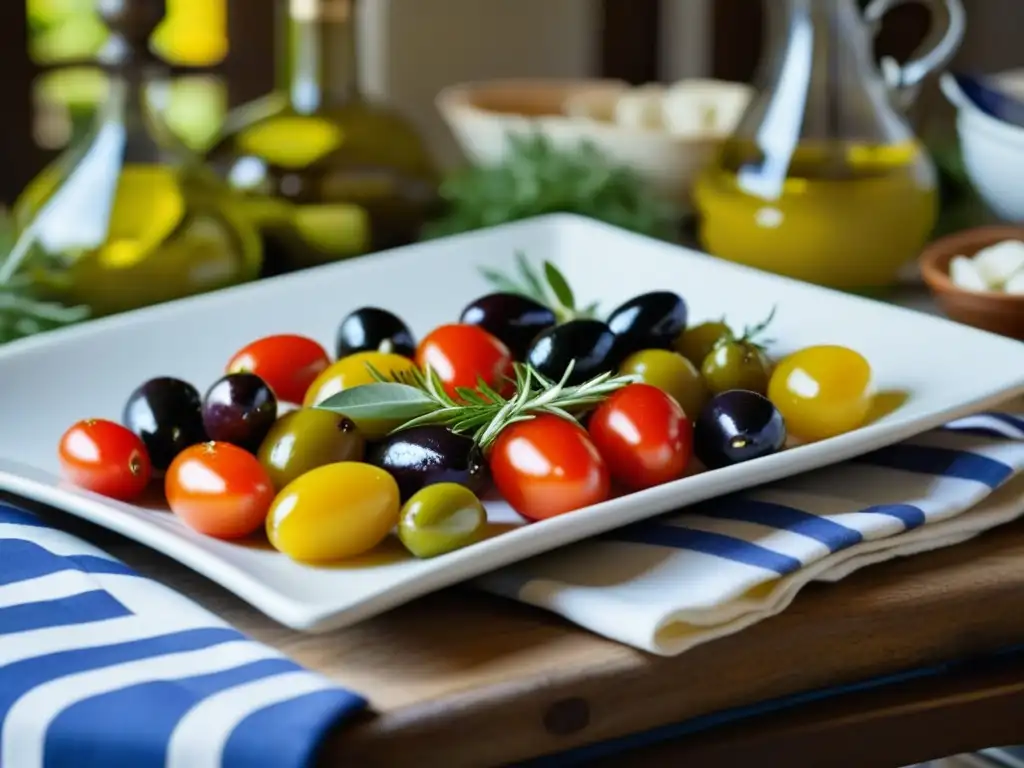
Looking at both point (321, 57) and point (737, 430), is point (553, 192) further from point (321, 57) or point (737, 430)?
point (737, 430)

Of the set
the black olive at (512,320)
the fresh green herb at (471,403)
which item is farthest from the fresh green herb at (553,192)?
the fresh green herb at (471,403)

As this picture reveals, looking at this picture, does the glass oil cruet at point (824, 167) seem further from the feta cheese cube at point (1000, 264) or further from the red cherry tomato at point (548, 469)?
the red cherry tomato at point (548, 469)

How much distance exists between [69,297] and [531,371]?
1.42 ft

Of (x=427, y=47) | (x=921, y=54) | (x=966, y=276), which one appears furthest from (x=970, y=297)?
(x=427, y=47)

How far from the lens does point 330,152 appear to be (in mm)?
1222

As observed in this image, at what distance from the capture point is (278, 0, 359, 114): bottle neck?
1.23 m

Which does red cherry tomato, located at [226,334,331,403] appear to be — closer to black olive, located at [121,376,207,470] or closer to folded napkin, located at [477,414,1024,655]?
black olive, located at [121,376,207,470]

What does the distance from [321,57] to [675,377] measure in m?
0.60

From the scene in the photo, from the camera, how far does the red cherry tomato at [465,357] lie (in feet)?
2.42

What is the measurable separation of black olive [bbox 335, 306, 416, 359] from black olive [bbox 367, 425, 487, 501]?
0.15 m

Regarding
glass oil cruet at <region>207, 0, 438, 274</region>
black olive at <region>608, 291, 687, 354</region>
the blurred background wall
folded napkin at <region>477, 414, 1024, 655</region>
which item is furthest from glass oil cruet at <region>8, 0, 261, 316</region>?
the blurred background wall

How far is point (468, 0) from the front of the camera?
211 cm

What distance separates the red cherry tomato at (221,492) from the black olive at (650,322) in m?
0.20

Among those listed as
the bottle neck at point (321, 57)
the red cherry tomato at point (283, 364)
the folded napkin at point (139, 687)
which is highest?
the bottle neck at point (321, 57)
